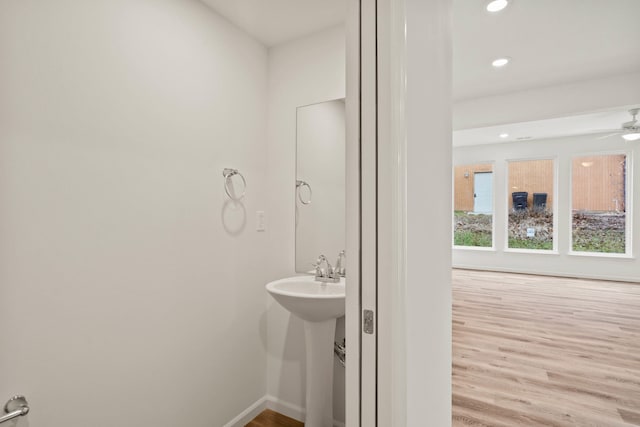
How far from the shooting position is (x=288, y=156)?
2.16 meters

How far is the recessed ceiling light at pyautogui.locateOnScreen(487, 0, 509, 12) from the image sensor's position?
7.55 feet

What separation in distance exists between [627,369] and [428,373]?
105 inches

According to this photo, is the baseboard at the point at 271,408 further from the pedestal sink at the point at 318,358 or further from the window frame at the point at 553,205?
the window frame at the point at 553,205

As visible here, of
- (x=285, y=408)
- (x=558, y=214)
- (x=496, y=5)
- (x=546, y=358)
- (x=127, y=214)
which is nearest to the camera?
(x=127, y=214)

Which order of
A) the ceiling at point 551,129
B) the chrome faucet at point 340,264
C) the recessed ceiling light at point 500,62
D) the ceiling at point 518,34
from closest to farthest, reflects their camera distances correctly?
the ceiling at point 518,34, the chrome faucet at point 340,264, the recessed ceiling light at point 500,62, the ceiling at point 551,129

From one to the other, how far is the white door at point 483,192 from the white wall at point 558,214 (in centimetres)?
15

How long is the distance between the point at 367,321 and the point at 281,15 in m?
1.77

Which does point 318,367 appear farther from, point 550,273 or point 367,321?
point 550,273

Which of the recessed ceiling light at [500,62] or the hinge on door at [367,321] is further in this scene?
the recessed ceiling light at [500,62]

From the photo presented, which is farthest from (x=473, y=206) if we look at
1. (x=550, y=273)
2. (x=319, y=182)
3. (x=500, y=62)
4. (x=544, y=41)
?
(x=319, y=182)

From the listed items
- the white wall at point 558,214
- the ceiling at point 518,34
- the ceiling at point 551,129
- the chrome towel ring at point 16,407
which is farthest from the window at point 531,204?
the chrome towel ring at point 16,407

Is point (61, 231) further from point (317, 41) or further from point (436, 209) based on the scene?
point (317, 41)

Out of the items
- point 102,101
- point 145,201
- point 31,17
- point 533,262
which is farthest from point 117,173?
point 533,262

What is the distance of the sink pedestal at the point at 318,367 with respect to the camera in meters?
1.79
